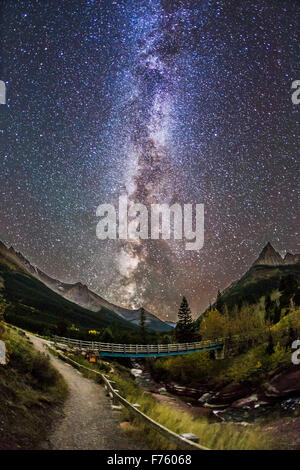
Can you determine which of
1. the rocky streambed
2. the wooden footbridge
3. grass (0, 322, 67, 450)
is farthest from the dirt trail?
the wooden footbridge

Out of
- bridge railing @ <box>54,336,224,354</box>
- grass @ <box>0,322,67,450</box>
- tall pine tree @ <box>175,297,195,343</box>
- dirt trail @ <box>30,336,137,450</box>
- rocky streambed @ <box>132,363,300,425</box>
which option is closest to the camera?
grass @ <box>0,322,67,450</box>

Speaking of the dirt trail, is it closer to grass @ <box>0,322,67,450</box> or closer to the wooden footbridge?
grass @ <box>0,322,67,450</box>

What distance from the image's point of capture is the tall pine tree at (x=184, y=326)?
71.2 meters

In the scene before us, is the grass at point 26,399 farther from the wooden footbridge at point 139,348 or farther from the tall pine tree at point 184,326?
→ the tall pine tree at point 184,326

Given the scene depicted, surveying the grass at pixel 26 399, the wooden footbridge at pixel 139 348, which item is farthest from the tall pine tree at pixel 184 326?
the grass at pixel 26 399

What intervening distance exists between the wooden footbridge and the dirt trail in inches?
857

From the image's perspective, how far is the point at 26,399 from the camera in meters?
10.4

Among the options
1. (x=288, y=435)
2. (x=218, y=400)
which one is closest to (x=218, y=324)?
(x=218, y=400)

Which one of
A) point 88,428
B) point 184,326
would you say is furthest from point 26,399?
point 184,326

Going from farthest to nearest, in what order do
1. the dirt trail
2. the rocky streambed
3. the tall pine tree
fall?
the tall pine tree < the rocky streambed < the dirt trail

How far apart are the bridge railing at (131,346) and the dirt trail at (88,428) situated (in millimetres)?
23565

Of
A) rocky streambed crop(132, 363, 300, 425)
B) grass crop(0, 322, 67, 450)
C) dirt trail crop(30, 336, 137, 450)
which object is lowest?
rocky streambed crop(132, 363, 300, 425)

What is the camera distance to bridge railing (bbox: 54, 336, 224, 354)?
39312mm
